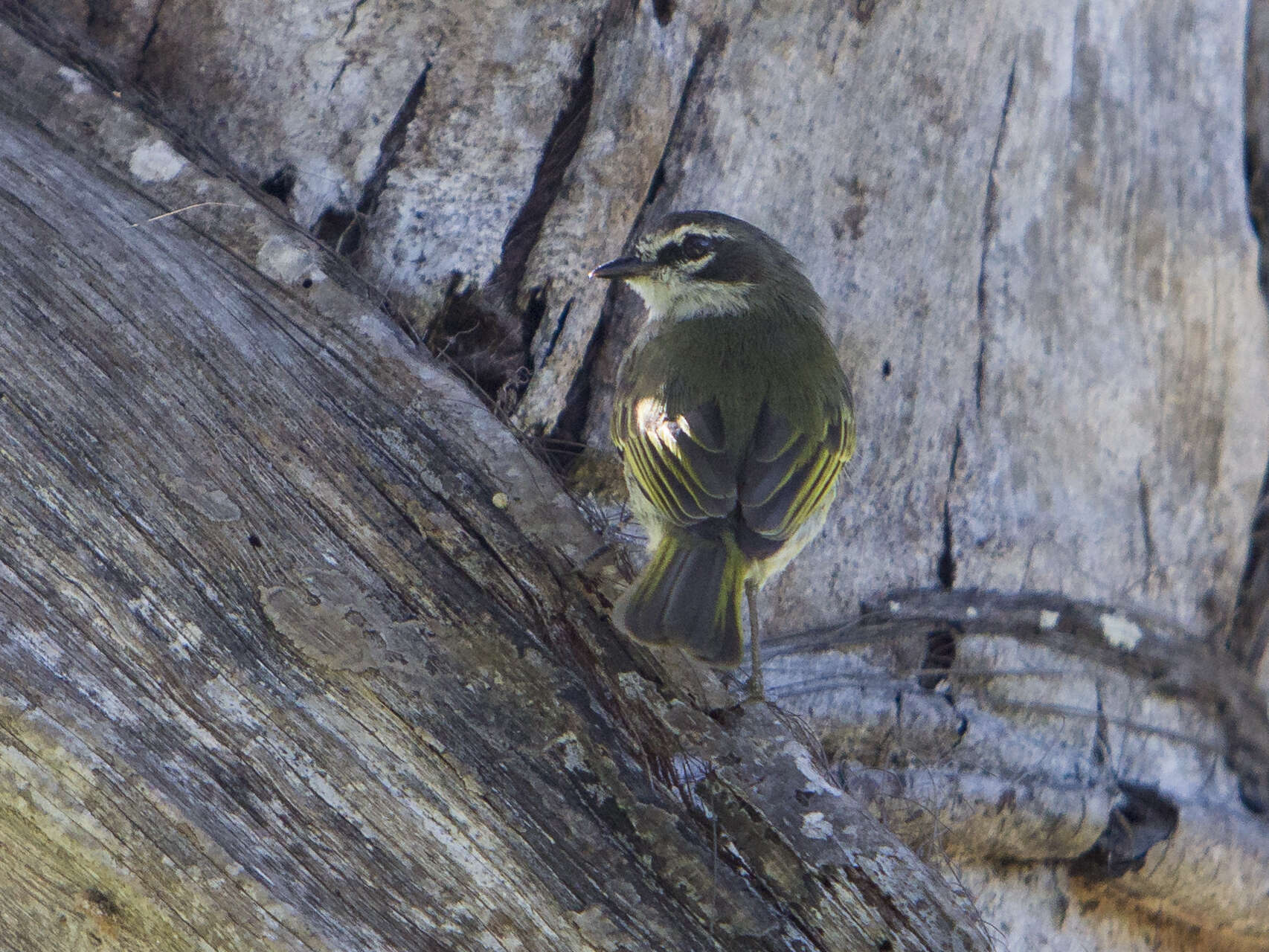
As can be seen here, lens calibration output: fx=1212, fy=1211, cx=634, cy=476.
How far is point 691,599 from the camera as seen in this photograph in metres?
2.82

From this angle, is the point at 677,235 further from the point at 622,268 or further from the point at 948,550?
the point at 948,550

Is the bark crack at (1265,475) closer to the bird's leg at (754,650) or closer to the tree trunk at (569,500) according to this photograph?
the tree trunk at (569,500)

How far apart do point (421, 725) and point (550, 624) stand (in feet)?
1.18

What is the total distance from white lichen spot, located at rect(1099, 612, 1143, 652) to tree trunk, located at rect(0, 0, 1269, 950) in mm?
17

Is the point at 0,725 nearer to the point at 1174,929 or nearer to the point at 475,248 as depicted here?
the point at 475,248

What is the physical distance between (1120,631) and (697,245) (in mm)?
1708

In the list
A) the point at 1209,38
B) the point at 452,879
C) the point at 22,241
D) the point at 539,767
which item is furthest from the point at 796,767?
the point at 1209,38

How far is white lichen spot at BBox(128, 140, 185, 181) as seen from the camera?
2.95 metres

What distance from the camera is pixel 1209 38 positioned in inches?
177

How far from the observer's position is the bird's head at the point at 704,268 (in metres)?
3.46

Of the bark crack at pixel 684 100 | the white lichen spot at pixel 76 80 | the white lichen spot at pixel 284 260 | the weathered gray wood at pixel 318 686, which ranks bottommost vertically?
the weathered gray wood at pixel 318 686

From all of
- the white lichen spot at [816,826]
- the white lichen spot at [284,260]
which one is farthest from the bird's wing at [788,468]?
the white lichen spot at [284,260]

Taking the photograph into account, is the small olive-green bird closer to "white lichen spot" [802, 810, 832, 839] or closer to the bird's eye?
the bird's eye

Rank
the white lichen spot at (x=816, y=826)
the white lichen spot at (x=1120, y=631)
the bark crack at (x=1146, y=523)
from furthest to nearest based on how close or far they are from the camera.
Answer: the bark crack at (x=1146, y=523), the white lichen spot at (x=1120, y=631), the white lichen spot at (x=816, y=826)
